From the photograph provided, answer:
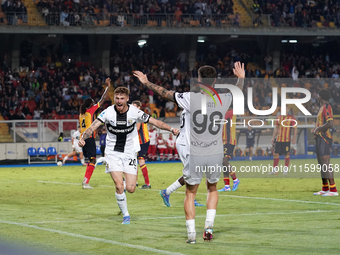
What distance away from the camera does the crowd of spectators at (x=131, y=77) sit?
3350 centimetres

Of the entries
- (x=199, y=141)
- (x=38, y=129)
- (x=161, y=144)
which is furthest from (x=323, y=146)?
(x=38, y=129)

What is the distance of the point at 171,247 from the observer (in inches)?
271

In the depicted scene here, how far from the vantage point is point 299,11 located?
4284 centimetres

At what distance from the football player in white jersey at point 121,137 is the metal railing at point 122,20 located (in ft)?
94.9

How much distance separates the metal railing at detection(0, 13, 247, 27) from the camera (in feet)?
120

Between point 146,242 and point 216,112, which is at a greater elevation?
point 216,112

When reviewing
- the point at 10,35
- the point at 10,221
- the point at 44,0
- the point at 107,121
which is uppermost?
the point at 44,0

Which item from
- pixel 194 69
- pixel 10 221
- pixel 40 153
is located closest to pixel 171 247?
pixel 10 221

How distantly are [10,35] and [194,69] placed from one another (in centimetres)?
1335

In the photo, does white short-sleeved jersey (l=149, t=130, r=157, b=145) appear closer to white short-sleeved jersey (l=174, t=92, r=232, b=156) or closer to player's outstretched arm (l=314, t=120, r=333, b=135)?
player's outstretched arm (l=314, t=120, r=333, b=135)

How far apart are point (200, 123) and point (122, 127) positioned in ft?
7.32

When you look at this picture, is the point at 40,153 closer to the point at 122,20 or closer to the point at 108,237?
the point at 122,20

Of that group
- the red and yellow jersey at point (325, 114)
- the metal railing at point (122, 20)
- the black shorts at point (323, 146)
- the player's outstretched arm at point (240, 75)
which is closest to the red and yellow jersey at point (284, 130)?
the black shorts at point (323, 146)

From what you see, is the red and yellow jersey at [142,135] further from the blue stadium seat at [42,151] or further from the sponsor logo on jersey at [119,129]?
the blue stadium seat at [42,151]
